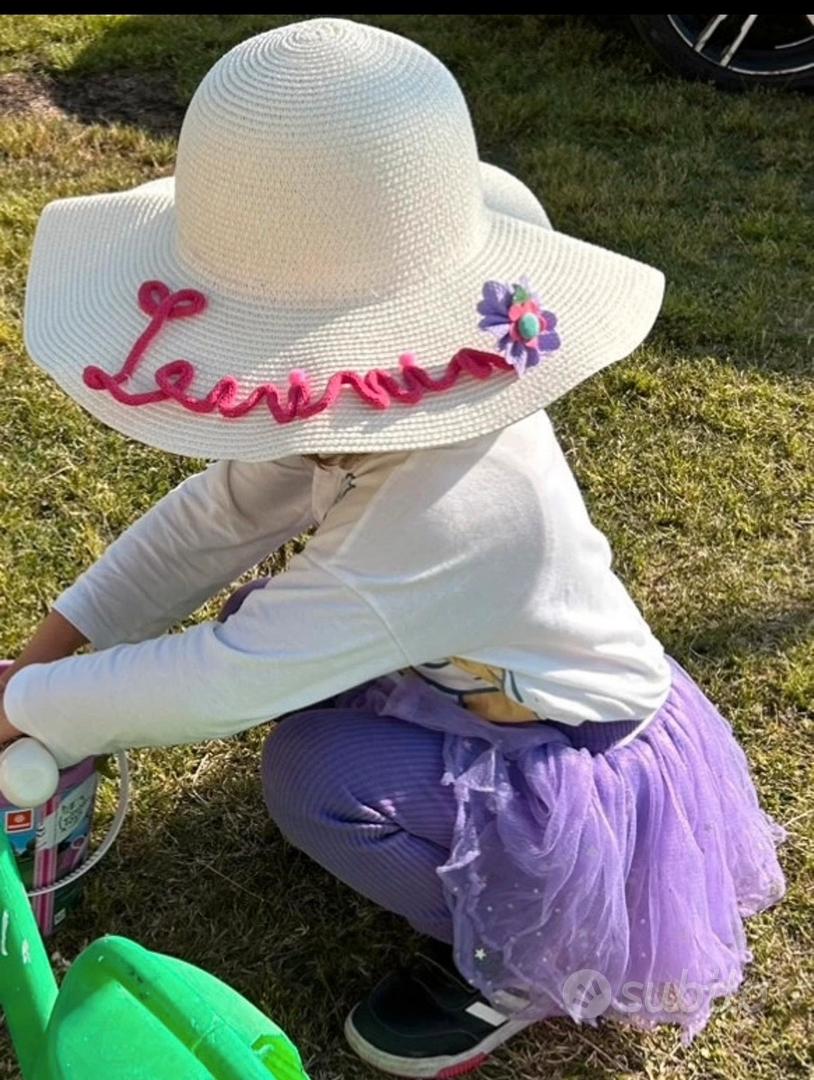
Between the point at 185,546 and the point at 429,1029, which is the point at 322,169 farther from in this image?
the point at 429,1029

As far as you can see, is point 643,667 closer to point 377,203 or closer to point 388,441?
point 388,441

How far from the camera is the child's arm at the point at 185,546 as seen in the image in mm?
1568

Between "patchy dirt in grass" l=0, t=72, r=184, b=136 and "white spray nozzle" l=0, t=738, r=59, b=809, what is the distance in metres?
2.31

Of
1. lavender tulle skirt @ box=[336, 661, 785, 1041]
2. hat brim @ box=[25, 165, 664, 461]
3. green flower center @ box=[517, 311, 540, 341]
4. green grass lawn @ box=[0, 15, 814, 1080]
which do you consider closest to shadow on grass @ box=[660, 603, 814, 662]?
green grass lawn @ box=[0, 15, 814, 1080]

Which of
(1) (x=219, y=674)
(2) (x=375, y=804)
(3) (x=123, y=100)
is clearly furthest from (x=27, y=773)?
(3) (x=123, y=100)

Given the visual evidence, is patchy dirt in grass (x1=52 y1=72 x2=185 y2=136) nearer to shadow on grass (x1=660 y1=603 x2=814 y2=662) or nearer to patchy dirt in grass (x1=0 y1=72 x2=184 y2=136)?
patchy dirt in grass (x1=0 y1=72 x2=184 y2=136)

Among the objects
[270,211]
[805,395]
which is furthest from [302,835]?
Answer: [805,395]

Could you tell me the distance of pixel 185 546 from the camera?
1.61 meters

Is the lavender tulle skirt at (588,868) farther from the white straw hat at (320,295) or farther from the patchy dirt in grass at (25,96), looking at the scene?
the patchy dirt in grass at (25,96)

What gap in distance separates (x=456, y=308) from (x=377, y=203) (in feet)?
0.37

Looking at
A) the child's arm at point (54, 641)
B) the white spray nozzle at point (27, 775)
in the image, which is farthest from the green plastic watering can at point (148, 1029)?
the child's arm at point (54, 641)

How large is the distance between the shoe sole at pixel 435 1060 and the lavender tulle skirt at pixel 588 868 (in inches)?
2.0

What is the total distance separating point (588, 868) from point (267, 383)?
60 cm

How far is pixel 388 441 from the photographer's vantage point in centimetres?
112
